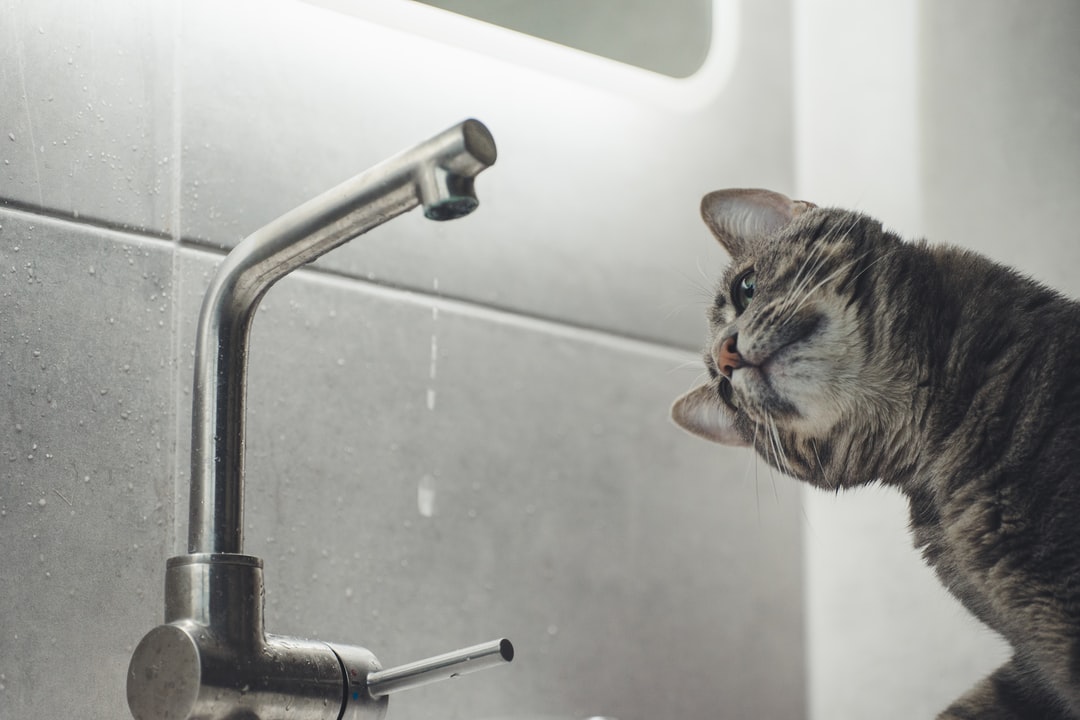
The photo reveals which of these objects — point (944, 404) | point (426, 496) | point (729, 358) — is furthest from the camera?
point (426, 496)

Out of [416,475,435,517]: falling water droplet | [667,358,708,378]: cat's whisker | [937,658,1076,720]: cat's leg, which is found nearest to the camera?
[937,658,1076,720]: cat's leg

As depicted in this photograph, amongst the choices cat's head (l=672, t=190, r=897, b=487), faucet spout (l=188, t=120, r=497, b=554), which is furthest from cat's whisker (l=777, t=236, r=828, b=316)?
faucet spout (l=188, t=120, r=497, b=554)

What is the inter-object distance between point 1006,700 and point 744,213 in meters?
0.48

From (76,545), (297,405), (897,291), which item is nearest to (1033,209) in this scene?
(897,291)

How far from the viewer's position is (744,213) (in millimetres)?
1051

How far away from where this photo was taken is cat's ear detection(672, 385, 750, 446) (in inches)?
40.6

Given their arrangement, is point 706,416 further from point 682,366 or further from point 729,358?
point 682,366

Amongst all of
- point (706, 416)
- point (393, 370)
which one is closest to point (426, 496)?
point (393, 370)

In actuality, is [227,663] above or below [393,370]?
below

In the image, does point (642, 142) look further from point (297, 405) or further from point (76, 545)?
point (76, 545)

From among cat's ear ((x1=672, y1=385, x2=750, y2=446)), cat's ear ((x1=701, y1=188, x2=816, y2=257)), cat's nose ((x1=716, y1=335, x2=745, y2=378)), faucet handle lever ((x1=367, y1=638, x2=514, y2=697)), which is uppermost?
cat's ear ((x1=701, y1=188, x2=816, y2=257))

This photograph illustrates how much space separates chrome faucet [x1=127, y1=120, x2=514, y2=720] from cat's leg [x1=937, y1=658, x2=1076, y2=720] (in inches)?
15.5

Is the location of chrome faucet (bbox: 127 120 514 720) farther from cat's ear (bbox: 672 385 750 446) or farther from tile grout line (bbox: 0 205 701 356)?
cat's ear (bbox: 672 385 750 446)

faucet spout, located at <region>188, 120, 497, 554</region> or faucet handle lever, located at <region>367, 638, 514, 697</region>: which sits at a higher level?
faucet spout, located at <region>188, 120, 497, 554</region>
